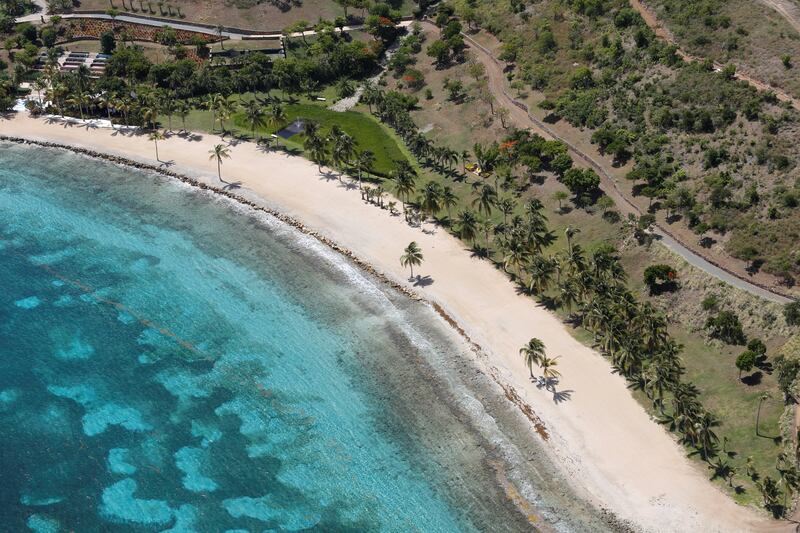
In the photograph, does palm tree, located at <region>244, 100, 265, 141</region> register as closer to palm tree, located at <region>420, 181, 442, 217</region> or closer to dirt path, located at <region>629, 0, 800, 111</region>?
palm tree, located at <region>420, 181, 442, 217</region>

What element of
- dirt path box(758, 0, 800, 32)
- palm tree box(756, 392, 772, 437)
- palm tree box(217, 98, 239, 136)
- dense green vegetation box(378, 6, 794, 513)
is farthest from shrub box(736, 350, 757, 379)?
palm tree box(217, 98, 239, 136)

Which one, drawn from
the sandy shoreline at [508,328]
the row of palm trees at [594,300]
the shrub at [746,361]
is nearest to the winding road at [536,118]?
the row of palm trees at [594,300]

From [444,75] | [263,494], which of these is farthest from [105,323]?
[444,75]

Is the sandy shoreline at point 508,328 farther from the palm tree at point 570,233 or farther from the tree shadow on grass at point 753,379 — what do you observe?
the tree shadow on grass at point 753,379

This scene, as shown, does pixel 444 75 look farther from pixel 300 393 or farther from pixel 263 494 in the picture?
pixel 263 494

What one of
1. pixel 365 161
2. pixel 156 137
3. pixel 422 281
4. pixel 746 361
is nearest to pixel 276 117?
pixel 156 137

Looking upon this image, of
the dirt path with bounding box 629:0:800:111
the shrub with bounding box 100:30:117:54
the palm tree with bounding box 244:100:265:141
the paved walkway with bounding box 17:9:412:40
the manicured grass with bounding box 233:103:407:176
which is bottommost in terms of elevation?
the manicured grass with bounding box 233:103:407:176
